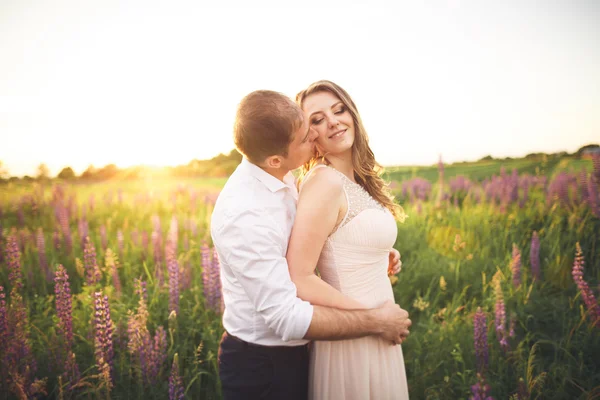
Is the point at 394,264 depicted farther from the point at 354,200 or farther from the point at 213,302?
the point at 213,302

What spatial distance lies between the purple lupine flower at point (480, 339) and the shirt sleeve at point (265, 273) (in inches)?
77.4

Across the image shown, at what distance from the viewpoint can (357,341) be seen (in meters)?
2.25

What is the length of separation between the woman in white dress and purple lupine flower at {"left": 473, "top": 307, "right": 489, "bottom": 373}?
3.22ft

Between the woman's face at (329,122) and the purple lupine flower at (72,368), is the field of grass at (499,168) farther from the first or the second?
the purple lupine flower at (72,368)

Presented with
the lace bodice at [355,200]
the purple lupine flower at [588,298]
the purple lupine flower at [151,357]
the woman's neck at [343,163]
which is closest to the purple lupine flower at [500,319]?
the purple lupine flower at [588,298]

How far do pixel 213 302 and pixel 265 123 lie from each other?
2.17 meters

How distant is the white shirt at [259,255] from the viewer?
1698mm

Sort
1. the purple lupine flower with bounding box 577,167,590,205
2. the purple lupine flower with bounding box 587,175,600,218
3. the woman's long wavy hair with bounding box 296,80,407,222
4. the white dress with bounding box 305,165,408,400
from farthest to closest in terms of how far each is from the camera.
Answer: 1. the purple lupine flower with bounding box 577,167,590,205
2. the purple lupine flower with bounding box 587,175,600,218
3. the woman's long wavy hair with bounding box 296,80,407,222
4. the white dress with bounding box 305,165,408,400

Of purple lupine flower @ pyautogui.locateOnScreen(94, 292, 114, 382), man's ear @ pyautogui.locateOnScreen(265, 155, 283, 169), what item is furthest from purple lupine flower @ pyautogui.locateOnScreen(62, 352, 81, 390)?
man's ear @ pyautogui.locateOnScreen(265, 155, 283, 169)

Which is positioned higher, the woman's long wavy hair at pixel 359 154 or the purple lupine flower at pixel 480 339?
the woman's long wavy hair at pixel 359 154

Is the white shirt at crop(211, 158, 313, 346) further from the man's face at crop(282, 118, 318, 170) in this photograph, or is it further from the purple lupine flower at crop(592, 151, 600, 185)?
the purple lupine flower at crop(592, 151, 600, 185)

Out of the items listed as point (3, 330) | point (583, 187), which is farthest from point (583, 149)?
point (3, 330)

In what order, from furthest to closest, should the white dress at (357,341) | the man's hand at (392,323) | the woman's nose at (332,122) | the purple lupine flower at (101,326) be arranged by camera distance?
the woman's nose at (332,122)
the purple lupine flower at (101,326)
the white dress at (357,341)
the man's hand at (392,323)

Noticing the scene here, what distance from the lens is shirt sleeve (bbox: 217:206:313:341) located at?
5.56 ft
